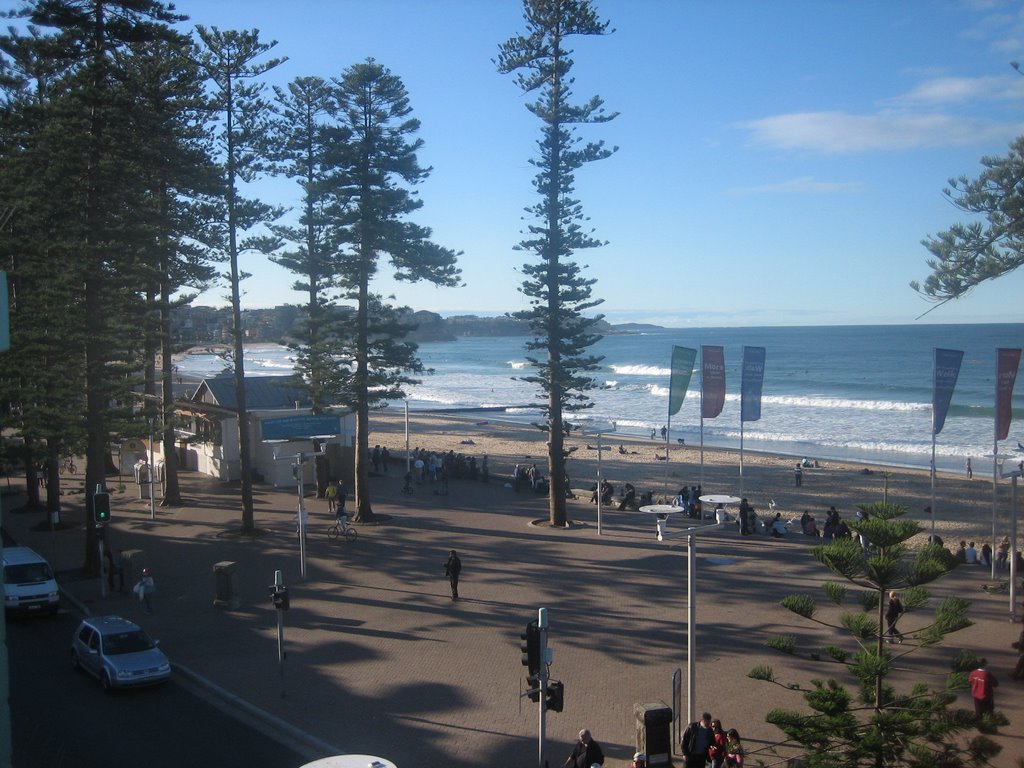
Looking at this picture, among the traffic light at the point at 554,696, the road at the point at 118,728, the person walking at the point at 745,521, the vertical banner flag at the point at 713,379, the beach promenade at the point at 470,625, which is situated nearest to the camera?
the traffic light at the point at 554,696

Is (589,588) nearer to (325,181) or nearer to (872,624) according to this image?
(872,624)

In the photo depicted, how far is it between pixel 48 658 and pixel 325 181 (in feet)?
49.0

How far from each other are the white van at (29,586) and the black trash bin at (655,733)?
40.6ft

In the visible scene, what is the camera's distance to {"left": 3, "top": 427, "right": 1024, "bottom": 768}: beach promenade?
36.7ft

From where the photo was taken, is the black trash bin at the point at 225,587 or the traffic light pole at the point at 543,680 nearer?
the traffic light pole at the point at 543,680

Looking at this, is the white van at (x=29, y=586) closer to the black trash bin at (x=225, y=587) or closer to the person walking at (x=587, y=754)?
the black trash bin at (x=225, y=587)

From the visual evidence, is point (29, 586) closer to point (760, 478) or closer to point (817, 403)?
point (760, 478)

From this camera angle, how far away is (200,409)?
31.7 m

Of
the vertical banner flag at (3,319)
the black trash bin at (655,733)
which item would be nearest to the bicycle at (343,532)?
the black trash bin at (655,733)

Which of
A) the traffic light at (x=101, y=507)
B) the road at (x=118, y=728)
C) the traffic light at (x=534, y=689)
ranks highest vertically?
the traffic light at (x=101, y=507)

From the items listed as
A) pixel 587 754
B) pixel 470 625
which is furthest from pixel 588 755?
pixel 470 625

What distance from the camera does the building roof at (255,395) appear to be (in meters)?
31.7

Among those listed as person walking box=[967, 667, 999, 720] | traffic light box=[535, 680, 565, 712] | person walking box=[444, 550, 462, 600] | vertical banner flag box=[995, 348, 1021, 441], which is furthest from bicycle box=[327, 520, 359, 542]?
vertical banner flag box=[995, 348, 1021, 441]

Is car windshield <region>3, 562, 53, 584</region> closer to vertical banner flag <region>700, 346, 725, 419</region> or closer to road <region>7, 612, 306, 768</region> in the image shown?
road <region>7, 612, 306, 768</region>
